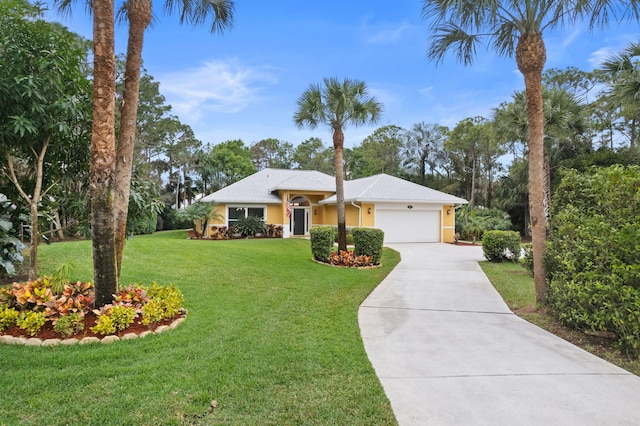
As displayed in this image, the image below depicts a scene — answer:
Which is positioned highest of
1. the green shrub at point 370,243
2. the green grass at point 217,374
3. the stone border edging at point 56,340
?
the green shrub at point 370,243

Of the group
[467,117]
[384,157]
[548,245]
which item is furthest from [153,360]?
[384,157]

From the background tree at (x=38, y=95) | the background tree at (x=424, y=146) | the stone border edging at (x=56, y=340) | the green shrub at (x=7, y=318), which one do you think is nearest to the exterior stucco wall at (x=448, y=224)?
the background tree at (x=424, y=146)

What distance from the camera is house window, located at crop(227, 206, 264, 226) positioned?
2144cm

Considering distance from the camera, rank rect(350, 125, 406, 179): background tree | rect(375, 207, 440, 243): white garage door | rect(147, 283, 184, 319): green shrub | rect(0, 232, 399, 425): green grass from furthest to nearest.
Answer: rect(350, 125, 406, 179): background tree, rect(375, 207, 440, 243): white garage door, rect(147, 283, 184, 319): green shrub, rect(0, 232, 399, 425): green grass

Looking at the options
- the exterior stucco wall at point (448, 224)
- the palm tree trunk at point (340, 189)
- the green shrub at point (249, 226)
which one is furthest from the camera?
the exterior stucco wall at point (448, 224)

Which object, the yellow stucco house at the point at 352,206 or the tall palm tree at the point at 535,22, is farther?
the yellow stucco house at the point at 352,206

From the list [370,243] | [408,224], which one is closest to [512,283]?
[370,243]

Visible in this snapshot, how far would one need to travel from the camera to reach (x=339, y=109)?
11844 mm

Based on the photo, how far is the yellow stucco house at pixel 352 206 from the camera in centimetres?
1988

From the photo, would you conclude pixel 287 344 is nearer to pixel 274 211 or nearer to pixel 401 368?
pixel 401 368

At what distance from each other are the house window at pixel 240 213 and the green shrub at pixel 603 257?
18050mm

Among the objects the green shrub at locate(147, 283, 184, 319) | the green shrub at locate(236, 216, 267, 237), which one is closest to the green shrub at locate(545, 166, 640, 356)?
the green shrub at locate(147, 283, 184, 319)

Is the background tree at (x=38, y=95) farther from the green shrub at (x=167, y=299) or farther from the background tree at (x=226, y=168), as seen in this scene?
the background tree at (x=226, y=168)

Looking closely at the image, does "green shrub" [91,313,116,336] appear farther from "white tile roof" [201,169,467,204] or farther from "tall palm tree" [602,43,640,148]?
"white tile roof" [201,169,467,204]
